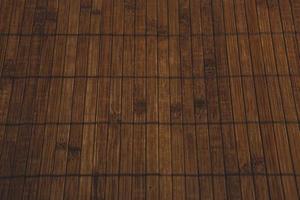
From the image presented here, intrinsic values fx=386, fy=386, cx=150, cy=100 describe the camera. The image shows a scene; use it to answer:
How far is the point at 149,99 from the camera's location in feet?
4.65

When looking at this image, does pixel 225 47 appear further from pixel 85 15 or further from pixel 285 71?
pixel 85 15

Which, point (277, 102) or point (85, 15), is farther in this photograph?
point (85, 15)

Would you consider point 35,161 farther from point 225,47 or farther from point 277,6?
point 277,6

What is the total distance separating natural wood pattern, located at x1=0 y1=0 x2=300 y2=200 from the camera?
4.21ft

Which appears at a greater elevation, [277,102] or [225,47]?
[225,47]

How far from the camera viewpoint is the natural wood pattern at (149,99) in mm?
1282

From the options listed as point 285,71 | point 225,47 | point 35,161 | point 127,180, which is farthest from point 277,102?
point 35,161

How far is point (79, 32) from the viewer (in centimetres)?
A: 153

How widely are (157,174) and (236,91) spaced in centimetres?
43

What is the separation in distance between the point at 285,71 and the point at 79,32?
81cm

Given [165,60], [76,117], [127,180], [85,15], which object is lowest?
[127,180]

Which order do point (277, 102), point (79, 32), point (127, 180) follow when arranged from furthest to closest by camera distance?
point (79, 32), point (277, 102), point (127, 180)

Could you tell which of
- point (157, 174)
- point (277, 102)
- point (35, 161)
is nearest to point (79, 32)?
point (35, 161)

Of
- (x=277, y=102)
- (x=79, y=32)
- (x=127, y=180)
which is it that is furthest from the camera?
(x=79, y=32)
